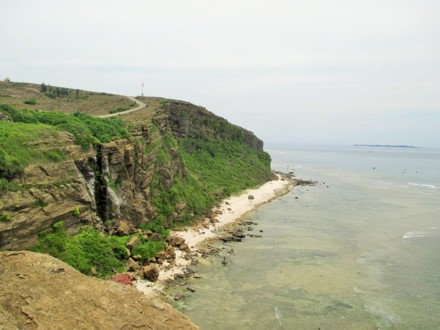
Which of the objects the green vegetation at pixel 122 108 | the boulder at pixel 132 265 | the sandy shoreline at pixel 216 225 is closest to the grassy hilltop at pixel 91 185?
the boulder at pixel 132 265

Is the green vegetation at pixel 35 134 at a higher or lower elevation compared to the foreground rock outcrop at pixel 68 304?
higher

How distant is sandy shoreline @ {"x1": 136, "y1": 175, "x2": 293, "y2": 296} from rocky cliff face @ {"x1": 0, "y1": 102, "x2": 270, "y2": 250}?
473 cm

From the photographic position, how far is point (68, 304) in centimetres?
1841

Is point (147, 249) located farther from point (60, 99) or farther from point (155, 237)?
point (60, 99)

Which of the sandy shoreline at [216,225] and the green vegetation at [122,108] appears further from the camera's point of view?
the green vegetation at [122,108]

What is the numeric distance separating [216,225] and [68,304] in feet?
107

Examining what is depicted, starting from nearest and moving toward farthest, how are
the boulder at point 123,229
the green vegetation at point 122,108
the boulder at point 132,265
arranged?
the boulder at point 132,265, the boulder at point 123,229, the green vegetation at point 122,108

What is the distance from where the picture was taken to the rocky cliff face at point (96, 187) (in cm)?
2705

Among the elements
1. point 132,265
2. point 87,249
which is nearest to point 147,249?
point 132,265

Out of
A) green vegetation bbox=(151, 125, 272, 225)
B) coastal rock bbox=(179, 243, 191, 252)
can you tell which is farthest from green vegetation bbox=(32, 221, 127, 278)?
green vegetation bbox=(151, 125, 272, 225)

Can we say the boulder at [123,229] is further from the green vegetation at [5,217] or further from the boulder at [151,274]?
the green vegetation at [5,217]

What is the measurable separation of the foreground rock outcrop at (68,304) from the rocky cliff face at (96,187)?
22.6 ft

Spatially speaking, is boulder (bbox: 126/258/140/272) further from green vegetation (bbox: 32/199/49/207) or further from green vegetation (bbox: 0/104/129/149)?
green vegetation (bbox: 0/104/129/149)

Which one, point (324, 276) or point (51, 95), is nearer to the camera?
point (324, 276)
